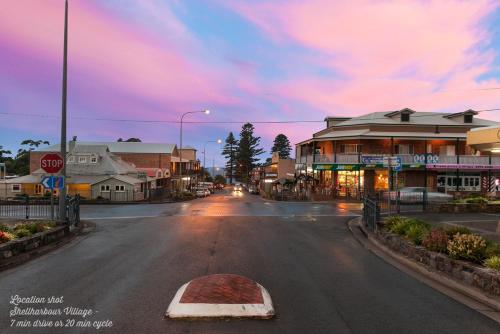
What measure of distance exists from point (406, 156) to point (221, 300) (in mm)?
38797

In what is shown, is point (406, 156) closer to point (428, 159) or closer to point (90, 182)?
point (428, 159)

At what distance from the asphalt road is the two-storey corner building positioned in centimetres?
2881

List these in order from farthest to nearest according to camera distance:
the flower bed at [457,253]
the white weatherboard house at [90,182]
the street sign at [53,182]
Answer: the white weatherboard house at [90,182] < the street sign at [53,182] < the flower bed at [457,253]

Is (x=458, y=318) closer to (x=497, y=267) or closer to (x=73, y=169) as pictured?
(x=497, y=267)

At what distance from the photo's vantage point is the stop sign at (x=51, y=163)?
13.5 metres

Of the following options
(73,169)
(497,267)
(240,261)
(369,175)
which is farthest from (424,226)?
(73,169)

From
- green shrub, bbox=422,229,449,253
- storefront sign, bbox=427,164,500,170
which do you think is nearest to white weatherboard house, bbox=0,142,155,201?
storefront sign, bbox=427,164,500,170

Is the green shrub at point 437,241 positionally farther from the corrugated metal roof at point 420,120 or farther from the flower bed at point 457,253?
the corrugated metal roof at point 420,120

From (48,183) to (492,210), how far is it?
21956 mm

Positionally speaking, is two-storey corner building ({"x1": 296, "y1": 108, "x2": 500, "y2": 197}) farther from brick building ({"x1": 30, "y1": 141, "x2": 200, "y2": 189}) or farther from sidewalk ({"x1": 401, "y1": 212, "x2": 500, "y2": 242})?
brick building ({"x1": 30, "y1": 141, "x2": 200, "y2": 189})

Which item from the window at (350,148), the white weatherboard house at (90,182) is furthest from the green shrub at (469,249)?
the white weatherboard house at (90,182)

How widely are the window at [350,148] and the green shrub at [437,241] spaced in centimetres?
3515

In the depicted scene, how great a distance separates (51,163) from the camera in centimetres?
1360

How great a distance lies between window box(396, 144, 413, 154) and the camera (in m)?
44.3
